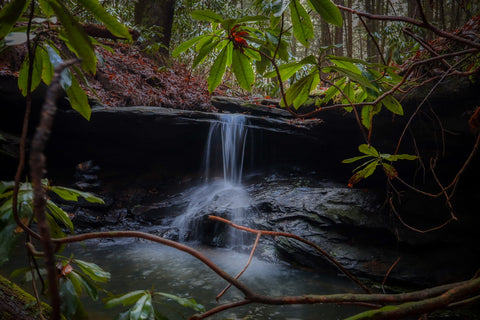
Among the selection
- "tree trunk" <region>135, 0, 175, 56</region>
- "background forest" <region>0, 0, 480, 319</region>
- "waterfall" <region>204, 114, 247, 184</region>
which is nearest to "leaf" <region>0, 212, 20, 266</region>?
"background forest" <region>0, 0, 480, 319</region>

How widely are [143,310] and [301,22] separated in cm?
128

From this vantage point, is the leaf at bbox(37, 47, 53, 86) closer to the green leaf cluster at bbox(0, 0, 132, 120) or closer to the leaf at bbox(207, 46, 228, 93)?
the green leaf cluster at bbox(0, 0, 132, 120)

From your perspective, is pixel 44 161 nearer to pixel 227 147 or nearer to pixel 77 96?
pixel 77 96

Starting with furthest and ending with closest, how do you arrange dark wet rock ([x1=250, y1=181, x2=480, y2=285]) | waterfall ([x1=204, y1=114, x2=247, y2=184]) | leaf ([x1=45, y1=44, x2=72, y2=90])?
waterfall ([x1=204, y1=114, x2=247, y2=184]) → dark wet rock ([x1=250, y1=181, x2=480, y2=285]) → leaf ([x1=45, y1=44, x2=72, y2=90])

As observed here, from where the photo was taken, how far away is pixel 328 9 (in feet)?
3.63

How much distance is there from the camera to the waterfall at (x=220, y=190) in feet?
18.1

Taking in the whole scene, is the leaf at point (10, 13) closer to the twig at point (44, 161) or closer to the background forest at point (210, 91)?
the background forest at point (210, 91)

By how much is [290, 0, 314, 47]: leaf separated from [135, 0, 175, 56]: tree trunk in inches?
327

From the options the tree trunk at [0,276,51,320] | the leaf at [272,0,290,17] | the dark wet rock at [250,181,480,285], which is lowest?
the dark wet rock at [250,181,480,285]

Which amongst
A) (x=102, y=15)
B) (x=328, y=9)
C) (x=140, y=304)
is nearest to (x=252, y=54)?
(x=328, y=9)

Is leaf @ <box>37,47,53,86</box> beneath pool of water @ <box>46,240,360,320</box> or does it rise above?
above

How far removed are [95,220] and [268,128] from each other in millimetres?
4502

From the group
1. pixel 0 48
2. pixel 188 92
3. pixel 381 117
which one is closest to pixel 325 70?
pixel 0 48

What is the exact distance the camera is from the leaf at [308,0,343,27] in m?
1.09
